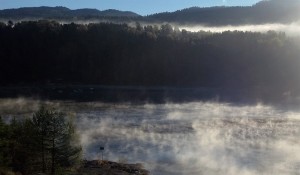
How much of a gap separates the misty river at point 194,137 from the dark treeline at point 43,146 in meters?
13.0

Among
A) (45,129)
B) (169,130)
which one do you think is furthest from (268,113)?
(45,129)

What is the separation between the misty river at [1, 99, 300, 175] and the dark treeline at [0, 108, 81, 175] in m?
13.0

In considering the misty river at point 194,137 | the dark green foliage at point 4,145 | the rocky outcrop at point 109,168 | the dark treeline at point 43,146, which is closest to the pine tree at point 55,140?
the dark treeline at point 43,146

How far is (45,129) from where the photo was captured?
199 feet

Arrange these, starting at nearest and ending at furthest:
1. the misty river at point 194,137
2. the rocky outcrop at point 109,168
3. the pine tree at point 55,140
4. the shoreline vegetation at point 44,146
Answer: the shoreline vegetation at point 44,146 → the pine tree at point 55,140 → the rocky outcrop at point 109,168 → the misty river at point 194,137

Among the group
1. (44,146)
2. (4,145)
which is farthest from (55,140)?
(4,145)

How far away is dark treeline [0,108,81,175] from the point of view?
60062 millimetres

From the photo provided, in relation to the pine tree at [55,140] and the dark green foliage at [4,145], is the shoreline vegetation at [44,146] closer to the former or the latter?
the pine tree at [55,140]

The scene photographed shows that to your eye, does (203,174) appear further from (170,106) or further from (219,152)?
(170,106)

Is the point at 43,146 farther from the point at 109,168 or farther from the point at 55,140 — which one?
the point at 109,168

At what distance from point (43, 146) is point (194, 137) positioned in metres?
46.2

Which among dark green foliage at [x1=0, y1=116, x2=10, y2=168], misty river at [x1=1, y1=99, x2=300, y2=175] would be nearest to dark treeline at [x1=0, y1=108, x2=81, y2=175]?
dark green foliage at [x1=0, y1=116, x2=10, y2=168]

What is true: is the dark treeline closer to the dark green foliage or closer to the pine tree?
the pine tree

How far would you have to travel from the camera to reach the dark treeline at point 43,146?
60.1 metres
